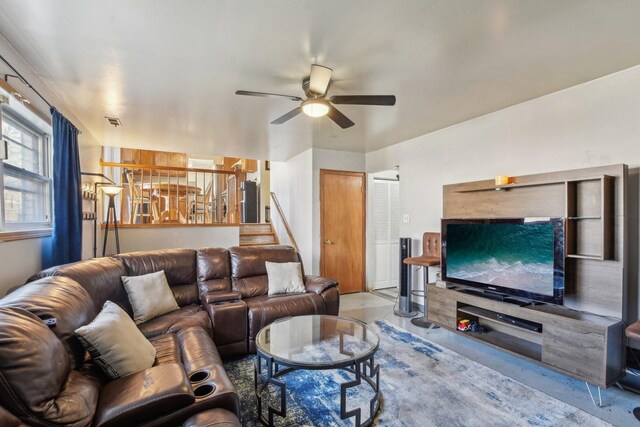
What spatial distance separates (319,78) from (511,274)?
2.44m

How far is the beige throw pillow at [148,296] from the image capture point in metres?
2.57

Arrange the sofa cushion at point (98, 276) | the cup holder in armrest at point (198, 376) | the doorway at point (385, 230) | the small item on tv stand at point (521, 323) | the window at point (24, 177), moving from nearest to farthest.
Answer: the cup holder in armrest at point (198, 376)
the sofa cushion at point (98, 276)
the window at point (24, 177)
the small item on tv stand at point (521, 323)
the doorway at point (385, 230)

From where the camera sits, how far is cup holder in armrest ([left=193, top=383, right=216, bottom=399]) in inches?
56.1

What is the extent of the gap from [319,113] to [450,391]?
2361 mm

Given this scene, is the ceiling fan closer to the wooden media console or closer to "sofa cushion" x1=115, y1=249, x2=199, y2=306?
the wooden media console

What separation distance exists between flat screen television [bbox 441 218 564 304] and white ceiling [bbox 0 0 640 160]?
125 centimetres

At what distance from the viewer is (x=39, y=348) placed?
116 cm

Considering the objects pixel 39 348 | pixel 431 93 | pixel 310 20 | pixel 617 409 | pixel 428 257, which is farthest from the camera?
pixel 428 257

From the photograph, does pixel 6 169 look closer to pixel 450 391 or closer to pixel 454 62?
pixel 454 62

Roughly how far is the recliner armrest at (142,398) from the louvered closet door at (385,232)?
4.40 meters

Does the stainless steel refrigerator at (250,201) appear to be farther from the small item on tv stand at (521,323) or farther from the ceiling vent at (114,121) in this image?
the small item on tv stand at (521,323)

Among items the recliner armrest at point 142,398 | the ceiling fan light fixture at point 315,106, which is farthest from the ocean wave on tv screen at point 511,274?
the recliner armrest at point 142,398

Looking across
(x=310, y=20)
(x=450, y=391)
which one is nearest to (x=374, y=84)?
(x=310, y=20)

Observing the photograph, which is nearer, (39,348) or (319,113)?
(39,348)
